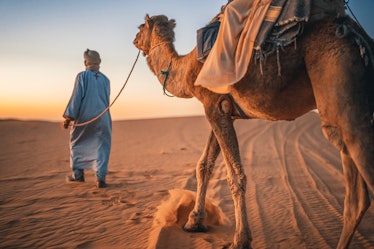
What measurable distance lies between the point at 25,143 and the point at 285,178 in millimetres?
14508

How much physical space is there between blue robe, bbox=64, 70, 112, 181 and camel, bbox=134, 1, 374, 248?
325 centimetres

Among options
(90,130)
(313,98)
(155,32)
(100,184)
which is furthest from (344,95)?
(90,130)

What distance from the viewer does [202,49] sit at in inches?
138

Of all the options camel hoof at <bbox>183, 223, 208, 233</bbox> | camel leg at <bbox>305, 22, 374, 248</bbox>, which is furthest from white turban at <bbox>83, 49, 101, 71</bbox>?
camel leg at <bbox>305, 22, 374, 248</bbox>

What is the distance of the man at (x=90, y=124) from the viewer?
23.0 feet

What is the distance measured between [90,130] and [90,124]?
153 millimetres

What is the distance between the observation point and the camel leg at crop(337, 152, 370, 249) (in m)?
3.02

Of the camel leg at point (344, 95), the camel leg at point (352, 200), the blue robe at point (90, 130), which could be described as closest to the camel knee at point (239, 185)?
the camel leg at point (352, 200)

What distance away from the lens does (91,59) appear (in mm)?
7312

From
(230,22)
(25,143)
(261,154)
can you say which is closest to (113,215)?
(230,22)

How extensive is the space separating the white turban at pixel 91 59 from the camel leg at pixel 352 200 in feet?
19.7

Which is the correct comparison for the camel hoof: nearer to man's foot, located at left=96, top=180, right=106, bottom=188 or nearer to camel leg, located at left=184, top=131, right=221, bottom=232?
camel leg, located at left=184, top=131, right=221, bottom=232

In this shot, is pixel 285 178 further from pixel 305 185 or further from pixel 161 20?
pixel 161 20

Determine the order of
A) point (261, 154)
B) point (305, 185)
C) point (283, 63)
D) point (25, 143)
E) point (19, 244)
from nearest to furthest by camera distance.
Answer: point (283, 63) → point (19, 244) → point (305, 185) → point (261, 154) → point (25, 143)
